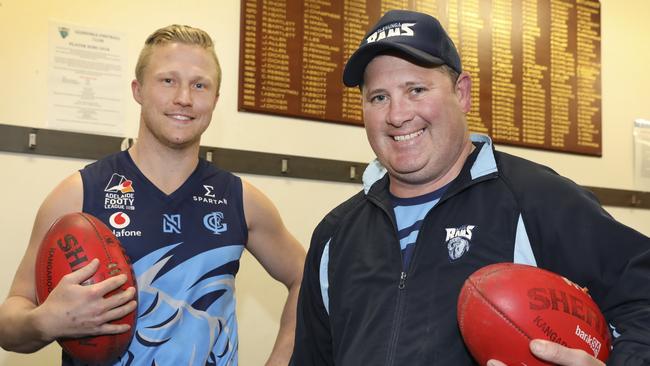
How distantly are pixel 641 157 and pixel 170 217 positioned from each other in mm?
2837

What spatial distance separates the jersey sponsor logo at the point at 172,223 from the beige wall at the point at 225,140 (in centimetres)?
85

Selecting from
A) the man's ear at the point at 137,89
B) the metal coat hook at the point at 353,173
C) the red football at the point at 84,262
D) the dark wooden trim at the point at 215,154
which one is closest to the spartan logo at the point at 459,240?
the red football at the point at 84,262

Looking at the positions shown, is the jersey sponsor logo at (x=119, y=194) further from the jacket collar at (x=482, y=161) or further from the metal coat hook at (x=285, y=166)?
the metal coat hook at (x=285, y=166)

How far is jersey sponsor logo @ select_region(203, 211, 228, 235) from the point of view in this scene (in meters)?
1.86

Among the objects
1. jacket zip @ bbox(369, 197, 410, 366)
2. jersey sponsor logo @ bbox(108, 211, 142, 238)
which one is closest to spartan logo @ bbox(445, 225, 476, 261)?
jacket zip @ bbox(369, 197, 410, 366)

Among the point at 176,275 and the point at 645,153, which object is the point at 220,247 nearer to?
the point at 176,275

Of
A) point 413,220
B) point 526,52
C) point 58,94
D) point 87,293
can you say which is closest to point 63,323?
point 87,293

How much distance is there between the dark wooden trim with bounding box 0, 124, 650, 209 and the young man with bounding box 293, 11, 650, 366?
119cm

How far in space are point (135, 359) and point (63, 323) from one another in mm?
256

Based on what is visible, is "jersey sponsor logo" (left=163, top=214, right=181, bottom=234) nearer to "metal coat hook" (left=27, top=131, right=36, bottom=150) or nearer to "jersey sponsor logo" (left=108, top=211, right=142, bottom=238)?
"jersey sponsor logo" (left=108, top=211, right=142, bottom=238)

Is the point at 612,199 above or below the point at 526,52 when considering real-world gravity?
below

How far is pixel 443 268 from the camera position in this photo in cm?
128

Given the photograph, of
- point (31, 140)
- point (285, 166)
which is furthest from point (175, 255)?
point (285, 166)

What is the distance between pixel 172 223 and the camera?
1.80 metres
